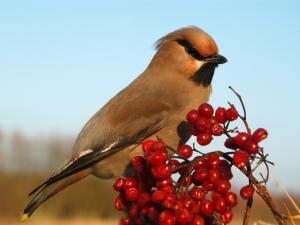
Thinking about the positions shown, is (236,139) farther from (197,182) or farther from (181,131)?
(181,131)

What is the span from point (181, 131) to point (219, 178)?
192cm

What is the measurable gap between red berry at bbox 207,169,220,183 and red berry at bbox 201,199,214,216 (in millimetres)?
66

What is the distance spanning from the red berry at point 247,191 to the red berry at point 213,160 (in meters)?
0.12

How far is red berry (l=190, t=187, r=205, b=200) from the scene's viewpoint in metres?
1.98

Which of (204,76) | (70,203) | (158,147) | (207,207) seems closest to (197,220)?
(207,207)

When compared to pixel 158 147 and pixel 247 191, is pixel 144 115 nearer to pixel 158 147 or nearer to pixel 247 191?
pixel 158 147

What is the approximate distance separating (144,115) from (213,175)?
212 cm

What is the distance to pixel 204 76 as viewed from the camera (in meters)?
4.17

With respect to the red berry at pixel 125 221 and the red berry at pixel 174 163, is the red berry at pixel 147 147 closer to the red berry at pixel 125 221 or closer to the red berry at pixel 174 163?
the red berry at pixel 174 163

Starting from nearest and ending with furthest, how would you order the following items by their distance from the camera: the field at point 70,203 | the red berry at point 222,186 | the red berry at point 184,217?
the red berry at point 184,217 < the red berry at point 222,186 < the field at point 70,203

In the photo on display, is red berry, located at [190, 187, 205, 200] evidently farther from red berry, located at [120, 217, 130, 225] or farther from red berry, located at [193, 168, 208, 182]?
red berry, located at [120, 217, 130, 225]

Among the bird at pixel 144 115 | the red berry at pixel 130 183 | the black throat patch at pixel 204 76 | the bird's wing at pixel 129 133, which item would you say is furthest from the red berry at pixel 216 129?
the black throat patch at pixel 204 76

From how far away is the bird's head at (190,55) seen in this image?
4.04 metres

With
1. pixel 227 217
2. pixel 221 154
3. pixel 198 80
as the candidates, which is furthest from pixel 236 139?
pixel 198 80
